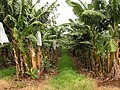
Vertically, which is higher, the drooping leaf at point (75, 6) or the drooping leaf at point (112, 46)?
the drooping leaf at point (75, 6)

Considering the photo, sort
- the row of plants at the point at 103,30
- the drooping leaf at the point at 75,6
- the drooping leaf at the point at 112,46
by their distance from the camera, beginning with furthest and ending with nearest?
the drooping leaf at the point at 75,6 → the row of plants at the point at 103,30 → the drooping leaf at the point at 112,46

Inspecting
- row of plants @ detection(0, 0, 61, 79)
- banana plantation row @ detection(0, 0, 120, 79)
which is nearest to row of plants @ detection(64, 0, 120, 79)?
banana plantation row @ detection(0, 0, 120, 79)

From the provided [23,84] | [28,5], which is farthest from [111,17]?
[23,84]

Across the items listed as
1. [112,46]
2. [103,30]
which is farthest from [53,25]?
[112,46]

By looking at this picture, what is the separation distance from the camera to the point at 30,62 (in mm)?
15188

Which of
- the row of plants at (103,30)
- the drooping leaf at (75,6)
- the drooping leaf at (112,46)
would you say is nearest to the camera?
the drooping leaf at (112,46)

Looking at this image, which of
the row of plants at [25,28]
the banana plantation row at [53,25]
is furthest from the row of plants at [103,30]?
the row of plants at [25,28]

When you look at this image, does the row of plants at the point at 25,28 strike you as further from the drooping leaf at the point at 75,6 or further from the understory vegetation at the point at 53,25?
the drooping leaf at the point at 75,6

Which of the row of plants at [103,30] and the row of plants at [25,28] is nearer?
the row of plants at [103,30]

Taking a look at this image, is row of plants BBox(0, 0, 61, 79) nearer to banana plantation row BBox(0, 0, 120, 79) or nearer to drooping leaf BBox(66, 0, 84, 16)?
banana plantation row BBox(0, 0, 120, 79)

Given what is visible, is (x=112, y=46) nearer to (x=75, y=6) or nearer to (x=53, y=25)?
(x=75, y=6)

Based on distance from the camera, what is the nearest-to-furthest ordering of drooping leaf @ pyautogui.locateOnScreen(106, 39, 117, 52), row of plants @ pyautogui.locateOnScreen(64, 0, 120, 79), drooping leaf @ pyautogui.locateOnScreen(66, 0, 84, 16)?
drooping leaf @ pyautogui.locateOnScreen(106, 39, 117, 52), row of plants @ pyautogui.locateOnScreen(64, 0, 120, 79), drooping leaf @ pyautogui.locateOnScreen(66, 0, 84, 16)

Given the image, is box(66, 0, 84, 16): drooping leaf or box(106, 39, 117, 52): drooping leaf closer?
box(106, 39, 117, 52): drooping leaf

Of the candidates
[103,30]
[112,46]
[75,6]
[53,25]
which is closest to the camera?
[112,46]
